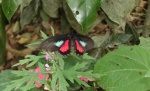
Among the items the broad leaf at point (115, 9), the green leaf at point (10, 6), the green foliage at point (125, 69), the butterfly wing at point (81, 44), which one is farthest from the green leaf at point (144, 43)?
the green leaf at point (10, 6)

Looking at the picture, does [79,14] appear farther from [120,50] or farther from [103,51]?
[103,51]

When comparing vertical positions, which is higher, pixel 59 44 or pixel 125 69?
pixel 59 44

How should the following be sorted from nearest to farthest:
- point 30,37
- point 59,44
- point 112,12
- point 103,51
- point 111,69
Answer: point 59,44 → point 111,69 → point 112,12 → point 103,51 → point 30,37

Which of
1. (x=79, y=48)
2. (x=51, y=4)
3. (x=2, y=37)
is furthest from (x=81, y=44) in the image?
(x=2, y=37)

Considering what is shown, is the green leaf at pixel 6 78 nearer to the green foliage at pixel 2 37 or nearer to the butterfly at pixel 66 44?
the butterfly at pixel 66 44

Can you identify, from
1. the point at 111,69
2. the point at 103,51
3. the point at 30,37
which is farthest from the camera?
the point at 30,37

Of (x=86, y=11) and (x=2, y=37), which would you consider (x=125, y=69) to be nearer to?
(x=86, y=11)

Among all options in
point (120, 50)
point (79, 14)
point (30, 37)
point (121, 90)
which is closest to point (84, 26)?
point (79, 14)

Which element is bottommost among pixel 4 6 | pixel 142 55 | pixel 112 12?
pixel 142 55
